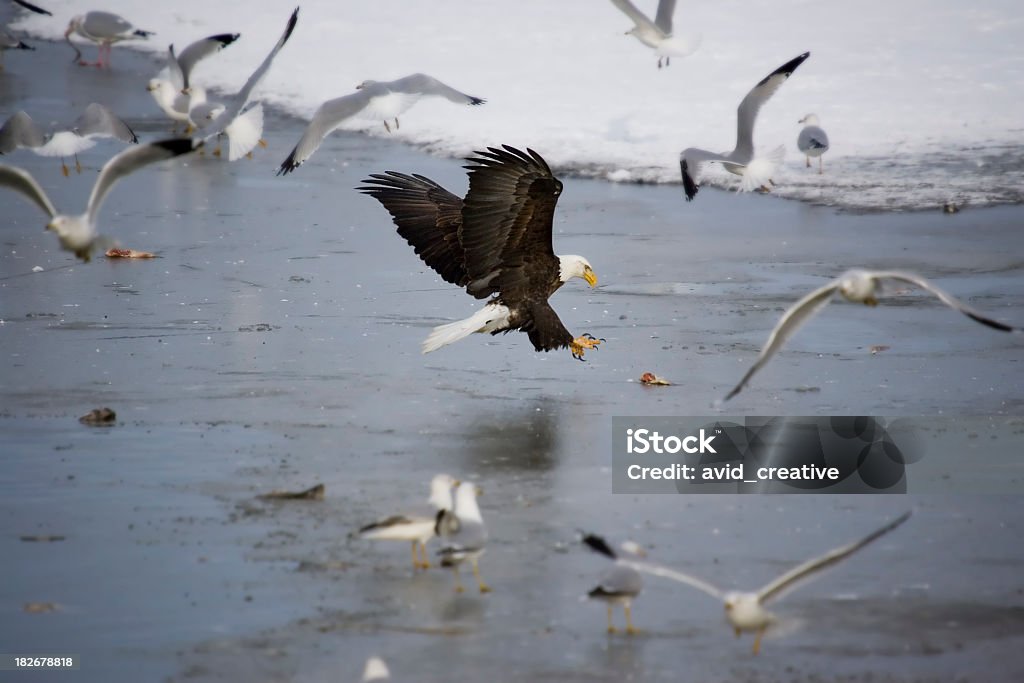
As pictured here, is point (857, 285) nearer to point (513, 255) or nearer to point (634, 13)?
point (513, 255)

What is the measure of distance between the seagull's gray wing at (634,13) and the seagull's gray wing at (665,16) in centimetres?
10

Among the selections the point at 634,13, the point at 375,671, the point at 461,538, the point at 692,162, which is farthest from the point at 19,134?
the point at 375,671

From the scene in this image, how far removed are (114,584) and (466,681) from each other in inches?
55.0

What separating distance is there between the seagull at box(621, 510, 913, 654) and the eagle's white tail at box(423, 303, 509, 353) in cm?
360

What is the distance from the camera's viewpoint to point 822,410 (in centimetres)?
722

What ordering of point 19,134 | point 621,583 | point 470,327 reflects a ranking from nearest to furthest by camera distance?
point 621,583
point 470,327
point 19,134

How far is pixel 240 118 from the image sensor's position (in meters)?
12.8

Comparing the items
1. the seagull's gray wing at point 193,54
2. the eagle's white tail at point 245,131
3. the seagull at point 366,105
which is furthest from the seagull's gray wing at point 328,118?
the seagull's gray wing at point 193,54

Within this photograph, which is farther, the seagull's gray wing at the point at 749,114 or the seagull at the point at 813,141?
the seagull at the point at 813,141

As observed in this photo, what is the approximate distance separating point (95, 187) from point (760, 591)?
361cm

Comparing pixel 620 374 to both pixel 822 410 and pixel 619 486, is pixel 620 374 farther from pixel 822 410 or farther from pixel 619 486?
pixel 619 486

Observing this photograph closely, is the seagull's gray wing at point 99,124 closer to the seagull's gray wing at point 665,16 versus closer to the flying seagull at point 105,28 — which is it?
the seagull's gray wing at point 665,16

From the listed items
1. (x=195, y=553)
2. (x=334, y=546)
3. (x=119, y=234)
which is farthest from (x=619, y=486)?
(x=119, y=234)

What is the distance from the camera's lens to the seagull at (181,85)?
15.4 metres
